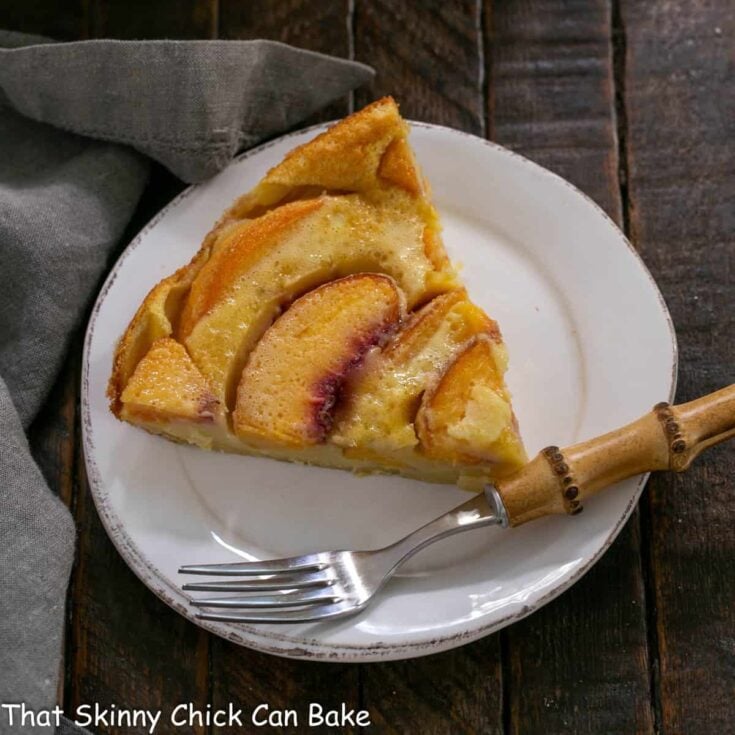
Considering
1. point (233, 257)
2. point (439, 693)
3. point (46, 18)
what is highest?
point (46, 18)

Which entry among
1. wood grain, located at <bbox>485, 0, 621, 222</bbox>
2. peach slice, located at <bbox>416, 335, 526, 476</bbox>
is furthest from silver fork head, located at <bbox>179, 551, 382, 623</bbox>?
wood grain, located at <bbox>485, 0, 621, 222</bbox>

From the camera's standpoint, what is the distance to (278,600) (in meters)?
1.87

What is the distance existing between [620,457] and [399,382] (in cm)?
46

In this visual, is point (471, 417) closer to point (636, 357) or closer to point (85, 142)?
point (636, 357)

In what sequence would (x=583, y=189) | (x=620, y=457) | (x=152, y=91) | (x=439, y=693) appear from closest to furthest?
(x=620, y=457) → (x=439, y=693) → (x=152, y=91) → (x=583, y=189)

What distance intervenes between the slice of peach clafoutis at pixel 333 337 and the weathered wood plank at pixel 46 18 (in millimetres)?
886

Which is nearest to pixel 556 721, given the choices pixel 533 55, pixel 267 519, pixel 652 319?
pixel 267 519

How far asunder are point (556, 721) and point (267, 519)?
729 mm

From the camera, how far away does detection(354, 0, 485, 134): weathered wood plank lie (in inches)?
97.0

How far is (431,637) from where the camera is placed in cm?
185

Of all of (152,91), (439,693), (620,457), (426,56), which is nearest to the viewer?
(620,457)

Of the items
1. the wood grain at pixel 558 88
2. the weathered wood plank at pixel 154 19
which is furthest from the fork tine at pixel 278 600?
the weathered wood plank at pixel 154 19

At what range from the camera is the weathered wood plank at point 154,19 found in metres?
2.54

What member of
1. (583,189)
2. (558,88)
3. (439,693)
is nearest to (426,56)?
(558,88)
